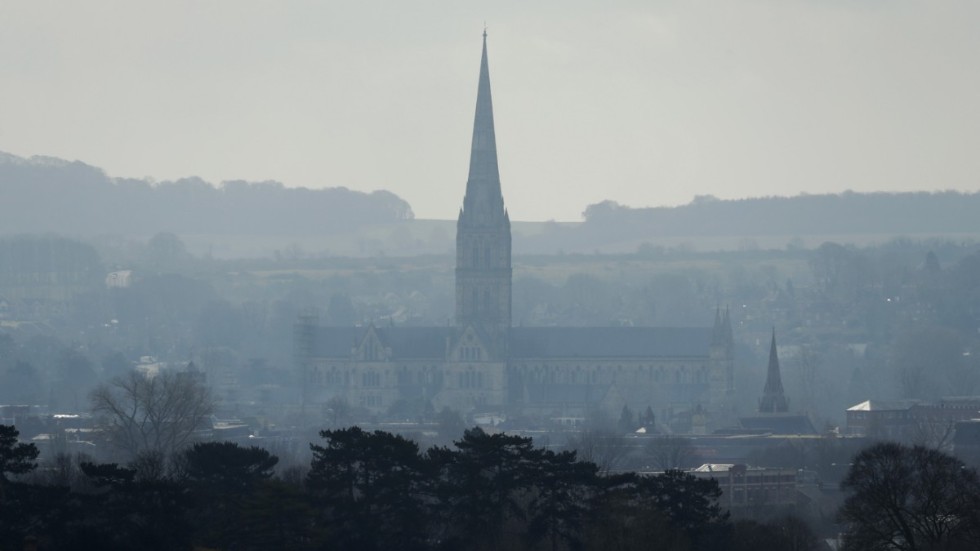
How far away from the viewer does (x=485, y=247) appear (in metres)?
165

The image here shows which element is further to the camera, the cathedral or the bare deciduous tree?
the cathedral

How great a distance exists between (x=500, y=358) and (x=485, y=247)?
5.46m

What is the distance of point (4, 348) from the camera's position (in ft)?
636

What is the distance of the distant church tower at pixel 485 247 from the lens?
540 ft

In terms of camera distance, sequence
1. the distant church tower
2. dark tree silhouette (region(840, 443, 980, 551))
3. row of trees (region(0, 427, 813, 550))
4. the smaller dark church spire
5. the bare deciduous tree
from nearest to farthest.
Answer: dark tree silhouette (region(840, 443, 980, 551)), row of trees (region(0, 427, 813, 550)), the bare deciduous tree, the smaller dark church spire, the distant church tower

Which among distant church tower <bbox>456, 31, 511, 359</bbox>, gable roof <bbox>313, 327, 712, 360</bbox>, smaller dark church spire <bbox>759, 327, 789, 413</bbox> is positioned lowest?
smaller dark church spire <bbox>759, 327, 789, 413</bbox>

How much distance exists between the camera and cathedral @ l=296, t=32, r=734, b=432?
164 metres

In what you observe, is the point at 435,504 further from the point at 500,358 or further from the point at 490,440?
the point at 500,358

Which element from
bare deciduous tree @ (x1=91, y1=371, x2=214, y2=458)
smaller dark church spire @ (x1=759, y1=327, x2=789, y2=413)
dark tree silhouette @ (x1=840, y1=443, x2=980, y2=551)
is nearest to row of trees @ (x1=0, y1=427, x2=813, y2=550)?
dark tree silhouette @ (x1=840, y1=443, x2=980, y2=551)

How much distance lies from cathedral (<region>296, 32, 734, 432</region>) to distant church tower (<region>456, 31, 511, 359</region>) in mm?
48

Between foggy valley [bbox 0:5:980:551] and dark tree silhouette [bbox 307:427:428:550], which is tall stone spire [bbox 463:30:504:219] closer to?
foggy valley [bbox 0:5:980:551]

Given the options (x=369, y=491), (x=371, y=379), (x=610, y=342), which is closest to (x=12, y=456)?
(x=369, y=491)

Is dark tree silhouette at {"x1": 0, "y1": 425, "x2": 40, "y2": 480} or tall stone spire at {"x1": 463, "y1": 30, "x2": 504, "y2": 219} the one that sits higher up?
tall stone spire at {"x1": 463, "y1": 30, "x2": 504, "y2": 219}

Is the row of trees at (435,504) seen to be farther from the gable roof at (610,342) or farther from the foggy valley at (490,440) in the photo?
the gable roof at (610,342)
